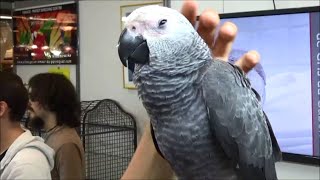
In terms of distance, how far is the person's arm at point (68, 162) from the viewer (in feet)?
5.47

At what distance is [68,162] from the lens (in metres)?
1.67

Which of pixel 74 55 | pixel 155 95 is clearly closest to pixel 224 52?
pixel 155 95

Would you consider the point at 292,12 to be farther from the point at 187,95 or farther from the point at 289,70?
the point at 187,95

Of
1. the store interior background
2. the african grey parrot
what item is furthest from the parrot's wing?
the store interior background

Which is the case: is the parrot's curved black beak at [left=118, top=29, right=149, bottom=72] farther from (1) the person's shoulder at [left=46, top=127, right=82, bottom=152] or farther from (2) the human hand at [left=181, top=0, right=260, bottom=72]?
(1) the person's shoulder at [left=46, top=127, right=82, bottom=152]

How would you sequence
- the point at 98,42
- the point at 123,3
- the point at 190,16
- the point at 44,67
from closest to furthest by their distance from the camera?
the point at 190,16
the point at 123,3
the point at 98,42
the point at 44,67

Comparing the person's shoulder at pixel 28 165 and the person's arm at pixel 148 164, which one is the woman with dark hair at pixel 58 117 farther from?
the person's arm at pixel 148 164

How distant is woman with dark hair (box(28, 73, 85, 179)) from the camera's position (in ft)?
5.54

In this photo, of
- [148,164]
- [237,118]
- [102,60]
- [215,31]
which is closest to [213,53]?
[215,31]

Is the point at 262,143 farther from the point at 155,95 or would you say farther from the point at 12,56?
the point at 12,56

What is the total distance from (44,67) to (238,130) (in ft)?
7.83

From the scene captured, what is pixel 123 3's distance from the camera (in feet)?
7.95

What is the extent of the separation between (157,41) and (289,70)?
1.01 meters

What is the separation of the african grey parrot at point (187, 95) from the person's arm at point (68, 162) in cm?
93
